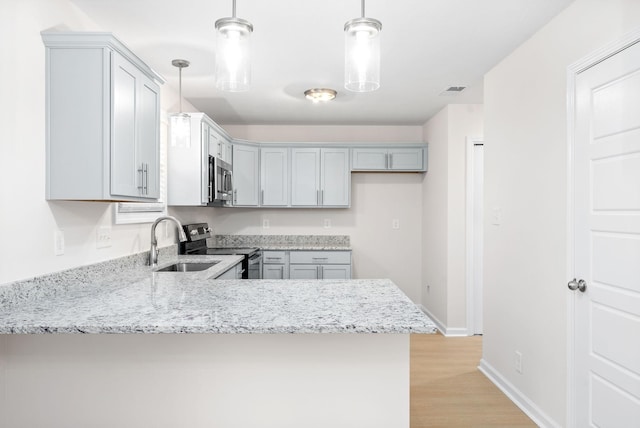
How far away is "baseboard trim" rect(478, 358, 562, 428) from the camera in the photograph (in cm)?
250

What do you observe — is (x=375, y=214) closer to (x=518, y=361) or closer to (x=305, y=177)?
(x=305, y=177)

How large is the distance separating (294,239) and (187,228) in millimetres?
1683

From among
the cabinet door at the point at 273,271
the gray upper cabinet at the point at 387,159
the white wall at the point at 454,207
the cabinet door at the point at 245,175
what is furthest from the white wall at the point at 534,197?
the cabinet door at the point at 245,175

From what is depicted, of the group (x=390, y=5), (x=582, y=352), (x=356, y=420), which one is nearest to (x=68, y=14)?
(x=390, y=5)

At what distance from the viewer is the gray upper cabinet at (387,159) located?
5121 mm

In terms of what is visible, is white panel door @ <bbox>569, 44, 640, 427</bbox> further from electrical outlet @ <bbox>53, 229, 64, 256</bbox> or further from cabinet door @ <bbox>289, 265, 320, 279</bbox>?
cabinet door @ <bbox>289, 265, 320, 279</bbox>

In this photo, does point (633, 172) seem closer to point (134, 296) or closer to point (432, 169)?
point (134, 296)

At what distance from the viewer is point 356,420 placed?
1631mm

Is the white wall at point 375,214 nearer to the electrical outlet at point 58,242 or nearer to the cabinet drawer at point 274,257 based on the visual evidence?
the cabinet drawer at point 274,257

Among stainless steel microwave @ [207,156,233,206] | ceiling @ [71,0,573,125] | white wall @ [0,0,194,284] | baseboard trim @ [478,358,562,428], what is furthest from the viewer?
stainless steel microwave @ [207,156,233,206]

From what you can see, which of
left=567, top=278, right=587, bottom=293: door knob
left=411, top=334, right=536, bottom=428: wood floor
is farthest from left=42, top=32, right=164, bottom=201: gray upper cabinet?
left=567, top=278, right=587, bottom=293: door knob

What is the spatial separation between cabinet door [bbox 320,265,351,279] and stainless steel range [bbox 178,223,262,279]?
0.80 meters

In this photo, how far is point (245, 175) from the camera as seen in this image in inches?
196

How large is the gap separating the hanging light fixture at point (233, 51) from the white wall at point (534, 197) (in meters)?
1.74
